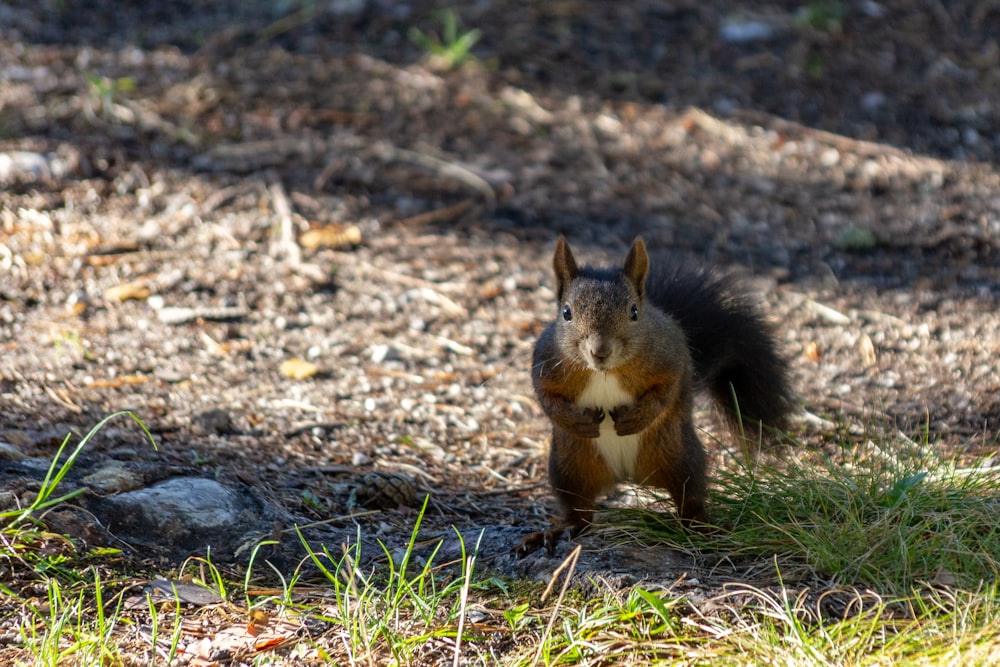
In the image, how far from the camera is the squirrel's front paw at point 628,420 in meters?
2.41

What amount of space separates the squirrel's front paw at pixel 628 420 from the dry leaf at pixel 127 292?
2089mm

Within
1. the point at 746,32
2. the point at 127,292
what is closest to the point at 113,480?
the point at 127,292

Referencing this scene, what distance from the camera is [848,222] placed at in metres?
4.57

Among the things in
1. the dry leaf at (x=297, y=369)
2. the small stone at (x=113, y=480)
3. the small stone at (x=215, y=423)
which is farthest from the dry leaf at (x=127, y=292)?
the small stone at (x=113, y=480)

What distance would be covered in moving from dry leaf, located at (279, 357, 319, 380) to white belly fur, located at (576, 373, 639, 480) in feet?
4.41

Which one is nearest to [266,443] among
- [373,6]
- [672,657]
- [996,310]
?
[672,657]

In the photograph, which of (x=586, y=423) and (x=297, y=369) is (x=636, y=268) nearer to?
(x=586, y=423)

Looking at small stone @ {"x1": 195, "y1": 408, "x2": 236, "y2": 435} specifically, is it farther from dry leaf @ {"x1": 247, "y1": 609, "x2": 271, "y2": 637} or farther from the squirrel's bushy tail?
the squirrel's bushy tail

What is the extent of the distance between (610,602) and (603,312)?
1.97 feet

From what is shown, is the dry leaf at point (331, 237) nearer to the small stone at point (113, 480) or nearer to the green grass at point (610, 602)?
the small stone at point (113, 480)

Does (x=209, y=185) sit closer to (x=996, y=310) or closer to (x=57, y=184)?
(x=57, y=184)

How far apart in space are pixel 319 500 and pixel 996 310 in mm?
2444

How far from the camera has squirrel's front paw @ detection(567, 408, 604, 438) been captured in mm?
2414

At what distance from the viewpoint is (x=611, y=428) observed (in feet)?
8.21
